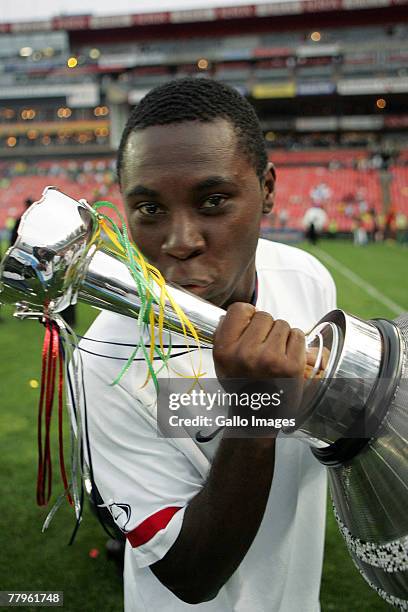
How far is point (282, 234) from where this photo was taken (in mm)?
22531

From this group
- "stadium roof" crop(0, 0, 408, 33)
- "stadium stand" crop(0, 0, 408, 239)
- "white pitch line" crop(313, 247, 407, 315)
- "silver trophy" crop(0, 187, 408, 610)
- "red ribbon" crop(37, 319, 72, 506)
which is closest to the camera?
A: "silver trophy" crop(0, 187, 408, 610)

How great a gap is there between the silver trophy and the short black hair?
12.9 inches

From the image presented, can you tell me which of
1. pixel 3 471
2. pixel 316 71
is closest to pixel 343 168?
pixel 316 71

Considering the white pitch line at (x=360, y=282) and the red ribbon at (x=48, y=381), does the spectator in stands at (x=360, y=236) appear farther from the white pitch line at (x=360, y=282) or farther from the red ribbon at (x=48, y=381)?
the red ribbon at (x=48, y=381)

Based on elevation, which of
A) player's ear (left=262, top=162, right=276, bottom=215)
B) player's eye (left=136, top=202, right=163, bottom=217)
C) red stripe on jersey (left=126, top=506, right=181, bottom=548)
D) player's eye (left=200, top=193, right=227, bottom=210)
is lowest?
red stripe on jersey (left=126, top=506, right=181, bottom=548)

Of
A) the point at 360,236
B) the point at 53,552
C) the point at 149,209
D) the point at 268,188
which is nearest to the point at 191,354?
the point at 149,209

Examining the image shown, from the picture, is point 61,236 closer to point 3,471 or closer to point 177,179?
point 177,179

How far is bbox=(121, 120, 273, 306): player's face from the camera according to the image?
1.01m

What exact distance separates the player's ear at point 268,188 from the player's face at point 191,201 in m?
0.19

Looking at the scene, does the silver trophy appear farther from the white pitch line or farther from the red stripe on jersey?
the white pitch line

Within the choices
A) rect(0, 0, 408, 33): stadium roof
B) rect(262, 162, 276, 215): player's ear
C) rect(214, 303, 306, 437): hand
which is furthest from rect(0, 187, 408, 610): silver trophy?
rect(0, 0, 408, 33): stadium roof

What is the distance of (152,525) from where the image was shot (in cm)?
106

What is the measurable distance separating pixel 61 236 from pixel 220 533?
0.59 meters

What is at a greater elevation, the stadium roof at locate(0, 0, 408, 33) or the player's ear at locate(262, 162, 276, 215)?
the player's ear at locate(262, 162, 276, 215)
